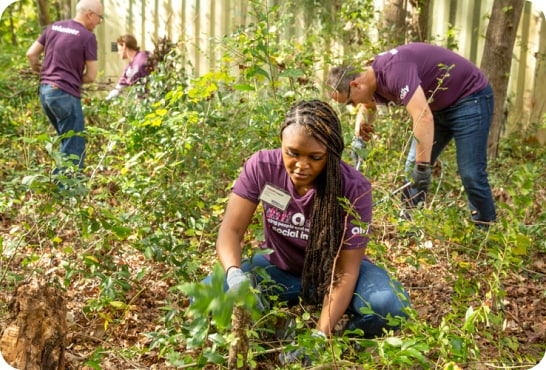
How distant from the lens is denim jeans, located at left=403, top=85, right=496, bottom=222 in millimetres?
3932

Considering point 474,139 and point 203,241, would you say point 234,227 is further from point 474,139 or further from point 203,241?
point 474,139

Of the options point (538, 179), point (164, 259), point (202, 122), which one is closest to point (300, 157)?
point (164, 259)

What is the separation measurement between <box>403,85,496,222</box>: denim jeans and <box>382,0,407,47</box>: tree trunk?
6.61 feet

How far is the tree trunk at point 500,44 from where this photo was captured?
5559 millimetres

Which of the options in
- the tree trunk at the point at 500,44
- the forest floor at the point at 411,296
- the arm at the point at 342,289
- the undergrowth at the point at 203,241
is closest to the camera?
the undergrowth at the point at 203,241

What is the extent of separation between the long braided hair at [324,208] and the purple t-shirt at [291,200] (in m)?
0.05

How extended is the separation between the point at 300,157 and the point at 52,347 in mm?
1174

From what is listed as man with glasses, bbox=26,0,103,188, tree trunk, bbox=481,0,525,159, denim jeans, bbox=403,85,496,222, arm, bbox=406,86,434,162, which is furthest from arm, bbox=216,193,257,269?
tree trunk, bbox=481,0,525,159

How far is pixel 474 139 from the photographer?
13.0 feet

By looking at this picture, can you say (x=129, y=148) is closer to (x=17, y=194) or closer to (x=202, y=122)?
(x=202, y=122)

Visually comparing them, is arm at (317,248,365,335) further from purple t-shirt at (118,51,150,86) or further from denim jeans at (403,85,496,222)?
purple t-shirt at (118,51,150,86)

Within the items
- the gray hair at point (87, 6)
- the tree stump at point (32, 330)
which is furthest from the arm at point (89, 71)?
the tree stump at point (32, 330)

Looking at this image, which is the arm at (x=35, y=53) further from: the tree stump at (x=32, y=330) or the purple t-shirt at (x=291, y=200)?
the tree stump at (x=32, y=330)

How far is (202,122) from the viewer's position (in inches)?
154
